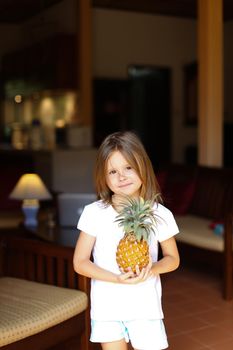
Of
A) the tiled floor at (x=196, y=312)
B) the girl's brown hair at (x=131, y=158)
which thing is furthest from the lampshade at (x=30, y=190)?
the girl's brown hair at (x=131, y=158)

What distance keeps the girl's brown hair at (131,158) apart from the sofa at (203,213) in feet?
6.74

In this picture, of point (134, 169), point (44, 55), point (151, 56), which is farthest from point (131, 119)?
point (134, 169)

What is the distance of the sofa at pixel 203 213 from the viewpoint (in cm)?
408

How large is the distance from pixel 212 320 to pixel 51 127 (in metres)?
6.55

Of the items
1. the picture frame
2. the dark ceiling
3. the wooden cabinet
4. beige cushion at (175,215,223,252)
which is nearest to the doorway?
the picture frame

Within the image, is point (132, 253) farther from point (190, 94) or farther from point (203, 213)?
point (190, 94)

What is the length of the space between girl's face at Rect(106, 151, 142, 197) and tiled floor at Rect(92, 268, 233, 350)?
5.04 feet

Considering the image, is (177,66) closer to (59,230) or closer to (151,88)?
(151,88)

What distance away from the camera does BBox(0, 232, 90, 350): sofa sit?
235 centimetres

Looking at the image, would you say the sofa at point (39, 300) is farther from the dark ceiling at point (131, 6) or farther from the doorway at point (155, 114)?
the doorway at point (155, 114)

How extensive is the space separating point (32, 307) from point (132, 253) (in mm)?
878

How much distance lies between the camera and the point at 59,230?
4355mm

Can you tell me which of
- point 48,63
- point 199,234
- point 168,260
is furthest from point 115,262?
point 48,63

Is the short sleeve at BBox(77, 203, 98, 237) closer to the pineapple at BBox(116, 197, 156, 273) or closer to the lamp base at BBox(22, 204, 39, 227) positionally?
the pineapple at BBox(116, 197, 156, 273)
